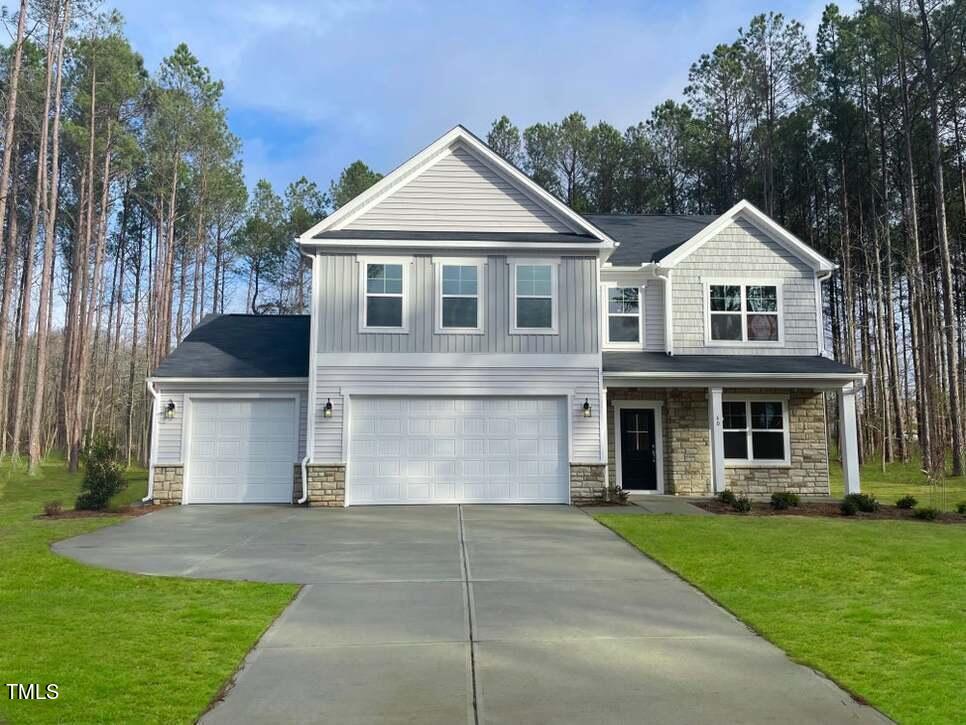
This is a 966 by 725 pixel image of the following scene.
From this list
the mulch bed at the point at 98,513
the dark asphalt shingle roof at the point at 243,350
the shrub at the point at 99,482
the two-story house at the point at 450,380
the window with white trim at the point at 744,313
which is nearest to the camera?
the mulch bed at the point at 98,513

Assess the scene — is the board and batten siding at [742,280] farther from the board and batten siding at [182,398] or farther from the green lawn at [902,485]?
the board and batten siding at [182,398]

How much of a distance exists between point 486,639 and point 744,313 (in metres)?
13.4

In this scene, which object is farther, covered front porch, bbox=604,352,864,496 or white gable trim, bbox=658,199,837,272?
white gable trim, bbox=658,199,837,272

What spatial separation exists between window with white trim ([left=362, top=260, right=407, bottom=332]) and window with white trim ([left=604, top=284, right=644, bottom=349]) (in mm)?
5157

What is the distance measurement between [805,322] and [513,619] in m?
13.5

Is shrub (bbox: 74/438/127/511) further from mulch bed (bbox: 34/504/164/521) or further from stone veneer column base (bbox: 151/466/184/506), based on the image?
stone veneer column base (bbox: 151/466/184/506)

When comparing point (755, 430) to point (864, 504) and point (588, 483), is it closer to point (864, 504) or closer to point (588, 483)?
point (864, 504)

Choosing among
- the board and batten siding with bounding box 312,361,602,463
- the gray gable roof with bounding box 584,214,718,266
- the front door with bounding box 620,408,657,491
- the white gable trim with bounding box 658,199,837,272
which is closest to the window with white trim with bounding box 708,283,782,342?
the white gable trim with bounding box 658,199,837,272

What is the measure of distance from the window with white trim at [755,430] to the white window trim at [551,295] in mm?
4750

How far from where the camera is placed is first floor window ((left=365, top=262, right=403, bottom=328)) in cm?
1472

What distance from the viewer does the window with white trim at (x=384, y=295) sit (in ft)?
48.3

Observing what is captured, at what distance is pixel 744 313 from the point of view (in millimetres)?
16875

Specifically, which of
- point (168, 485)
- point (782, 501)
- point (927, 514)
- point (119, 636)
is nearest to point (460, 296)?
point (168, 485)

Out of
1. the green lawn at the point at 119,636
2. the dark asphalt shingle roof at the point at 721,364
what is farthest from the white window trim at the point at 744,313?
the green lawn at the point at 119,636
